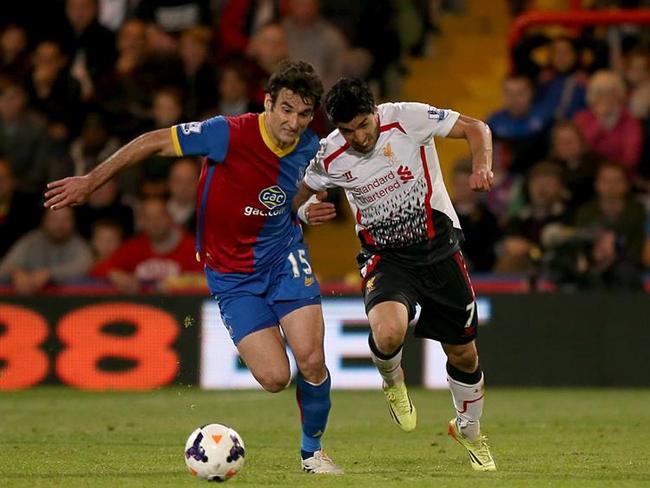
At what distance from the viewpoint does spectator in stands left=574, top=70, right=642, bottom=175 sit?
602 inches

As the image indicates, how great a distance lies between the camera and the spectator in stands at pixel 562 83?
52.5 ft

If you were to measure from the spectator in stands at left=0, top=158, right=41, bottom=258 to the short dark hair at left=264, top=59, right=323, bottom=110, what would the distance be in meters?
7.47

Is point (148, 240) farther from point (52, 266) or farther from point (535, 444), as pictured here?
point (535, 444)

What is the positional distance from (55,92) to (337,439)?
7.67m

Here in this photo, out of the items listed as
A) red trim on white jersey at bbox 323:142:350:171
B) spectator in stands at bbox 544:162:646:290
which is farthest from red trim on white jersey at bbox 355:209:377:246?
spectator in stands at bbox 544:162:646:290

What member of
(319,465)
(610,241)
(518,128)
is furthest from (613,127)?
(319,465)

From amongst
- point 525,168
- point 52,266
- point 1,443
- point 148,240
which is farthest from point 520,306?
point 1,443

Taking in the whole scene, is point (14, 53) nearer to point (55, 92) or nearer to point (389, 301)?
point (55, 92)

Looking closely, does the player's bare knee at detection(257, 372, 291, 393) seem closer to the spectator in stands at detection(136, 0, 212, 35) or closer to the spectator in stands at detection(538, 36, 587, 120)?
the spectator in stands at detection(538, 36, 587, 120)

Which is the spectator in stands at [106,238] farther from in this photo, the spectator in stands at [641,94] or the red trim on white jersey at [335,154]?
the red trim on white jersey at [335,154]

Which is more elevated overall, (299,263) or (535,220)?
(299,263)

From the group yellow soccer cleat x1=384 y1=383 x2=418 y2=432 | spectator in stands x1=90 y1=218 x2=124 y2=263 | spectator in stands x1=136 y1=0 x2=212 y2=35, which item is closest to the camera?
yellow soccer cleat x1=384 y1=383 x2=418 y2=432

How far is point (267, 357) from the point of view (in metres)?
8.77

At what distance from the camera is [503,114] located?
16.1 meters
